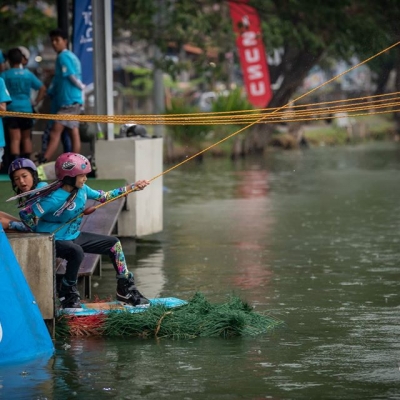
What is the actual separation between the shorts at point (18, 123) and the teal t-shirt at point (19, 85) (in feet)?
0.67

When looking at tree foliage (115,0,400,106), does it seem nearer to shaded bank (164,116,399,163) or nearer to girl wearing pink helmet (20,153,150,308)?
shaded bank (164,116,399,163)

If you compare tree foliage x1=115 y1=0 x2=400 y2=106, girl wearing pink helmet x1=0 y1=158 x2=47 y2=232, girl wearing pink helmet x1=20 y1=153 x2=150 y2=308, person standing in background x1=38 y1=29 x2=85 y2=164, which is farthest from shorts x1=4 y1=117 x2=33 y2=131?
girl wearing pink helmet x1=20 y1=153 x2=150 y2=308

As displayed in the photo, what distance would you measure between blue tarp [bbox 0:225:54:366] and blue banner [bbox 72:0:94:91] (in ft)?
37.3

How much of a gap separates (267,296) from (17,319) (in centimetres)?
323

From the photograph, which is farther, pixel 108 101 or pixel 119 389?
pixel 108 101

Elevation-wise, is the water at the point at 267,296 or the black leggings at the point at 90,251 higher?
the black leggings at the point at 90,251

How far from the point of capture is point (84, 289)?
33.1 ft

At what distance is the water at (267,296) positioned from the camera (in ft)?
24.4

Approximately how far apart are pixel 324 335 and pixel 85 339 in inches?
64.9

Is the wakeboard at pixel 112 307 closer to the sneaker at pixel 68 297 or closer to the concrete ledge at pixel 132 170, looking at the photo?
the sneaker at pixel 68 297

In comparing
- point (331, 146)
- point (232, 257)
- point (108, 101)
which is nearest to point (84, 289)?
point (232, 257)

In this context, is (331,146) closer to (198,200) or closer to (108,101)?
(198,200)

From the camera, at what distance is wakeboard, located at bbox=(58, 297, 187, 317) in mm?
9180

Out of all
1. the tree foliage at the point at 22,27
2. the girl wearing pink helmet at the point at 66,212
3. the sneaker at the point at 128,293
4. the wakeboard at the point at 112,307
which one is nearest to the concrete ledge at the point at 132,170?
the wakeboard at the point at 112,307
